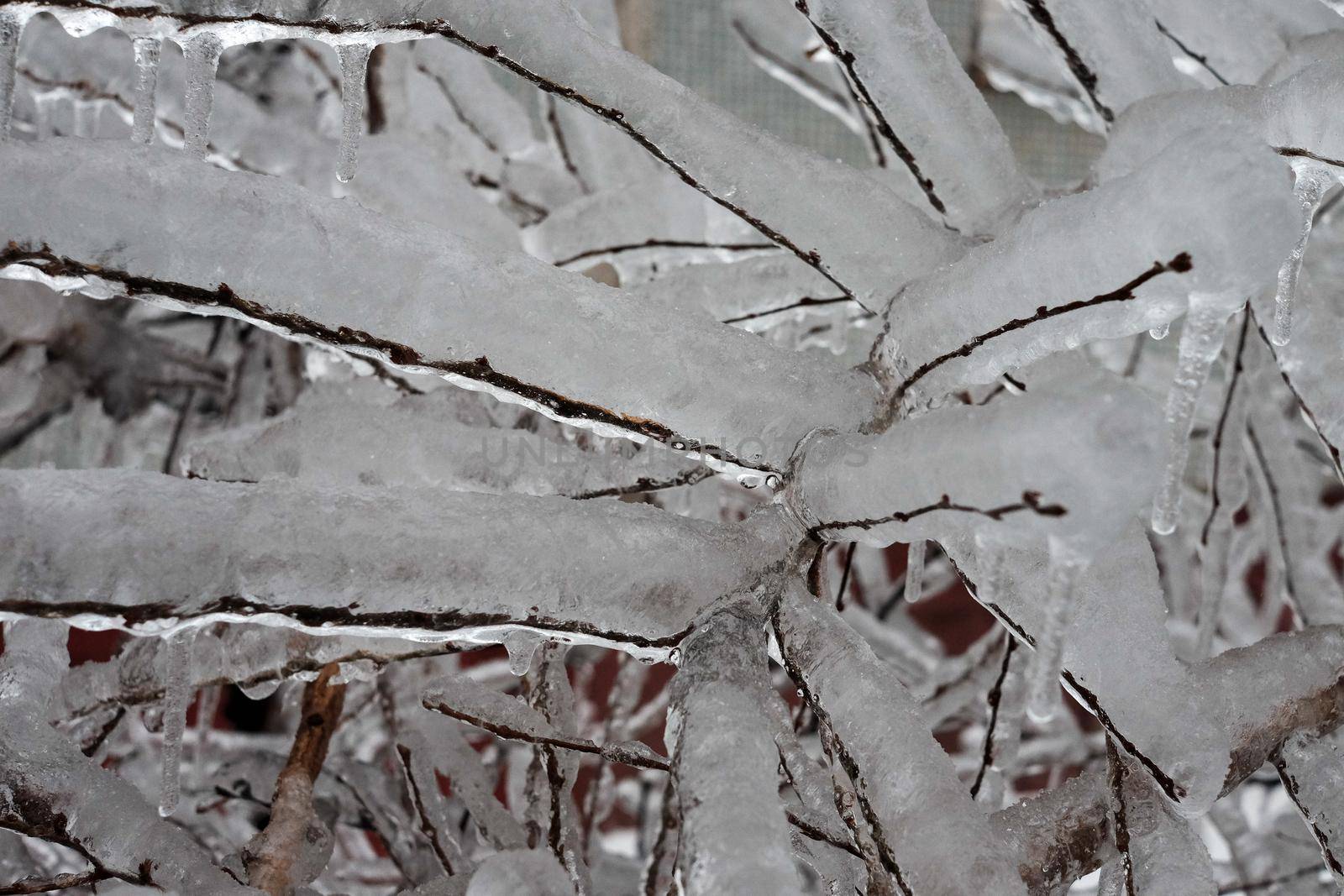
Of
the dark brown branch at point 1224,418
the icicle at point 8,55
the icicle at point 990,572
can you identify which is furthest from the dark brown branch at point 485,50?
the dark brown branch at point 1224,418

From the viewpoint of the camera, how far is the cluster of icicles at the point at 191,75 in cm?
35

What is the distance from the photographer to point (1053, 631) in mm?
274

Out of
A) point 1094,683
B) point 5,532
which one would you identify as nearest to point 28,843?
point 5,532

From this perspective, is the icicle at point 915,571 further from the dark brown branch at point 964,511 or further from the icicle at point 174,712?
the icicle at point 174,712

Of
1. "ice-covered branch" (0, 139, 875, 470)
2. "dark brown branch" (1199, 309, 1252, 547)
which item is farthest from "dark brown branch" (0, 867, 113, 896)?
"dark brown branch" (1199, 309, 1252, 547)

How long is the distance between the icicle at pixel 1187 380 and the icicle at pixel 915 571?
0.43 ft

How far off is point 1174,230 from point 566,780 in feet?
1.26

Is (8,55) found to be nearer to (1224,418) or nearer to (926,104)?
(926,104)

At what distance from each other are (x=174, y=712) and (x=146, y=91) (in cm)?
25

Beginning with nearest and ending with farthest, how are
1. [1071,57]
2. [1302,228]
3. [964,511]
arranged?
1. [964,511]
2. [1302,228]
3. [1071,57]

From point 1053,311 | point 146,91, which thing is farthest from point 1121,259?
point 146,91

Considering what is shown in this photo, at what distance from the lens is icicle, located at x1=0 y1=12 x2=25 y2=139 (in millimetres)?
348

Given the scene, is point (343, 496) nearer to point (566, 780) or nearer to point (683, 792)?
point (683, 792)

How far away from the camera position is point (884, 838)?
314mm
